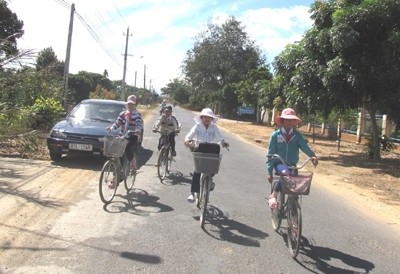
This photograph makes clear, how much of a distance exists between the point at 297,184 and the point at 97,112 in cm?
836

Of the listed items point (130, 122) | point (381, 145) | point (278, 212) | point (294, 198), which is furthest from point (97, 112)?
point (381, 145)

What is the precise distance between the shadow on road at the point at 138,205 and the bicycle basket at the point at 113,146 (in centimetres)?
79

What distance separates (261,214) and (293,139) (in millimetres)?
1789

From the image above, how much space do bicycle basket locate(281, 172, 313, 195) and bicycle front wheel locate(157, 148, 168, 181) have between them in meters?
5.03

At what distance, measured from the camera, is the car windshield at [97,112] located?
12.6 metres

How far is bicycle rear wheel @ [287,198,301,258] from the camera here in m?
5.38

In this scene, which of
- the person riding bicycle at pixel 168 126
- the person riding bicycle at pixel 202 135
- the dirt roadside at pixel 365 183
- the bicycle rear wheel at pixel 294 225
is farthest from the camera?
the person riding bicycle at pixel 168 126

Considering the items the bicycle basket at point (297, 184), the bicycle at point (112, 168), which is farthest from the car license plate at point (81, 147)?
the bicycle basket at point (297, 184)

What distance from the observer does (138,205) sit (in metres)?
7.69

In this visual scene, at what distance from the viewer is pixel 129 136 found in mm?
8477

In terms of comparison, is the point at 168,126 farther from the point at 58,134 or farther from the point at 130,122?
the point at 58,134

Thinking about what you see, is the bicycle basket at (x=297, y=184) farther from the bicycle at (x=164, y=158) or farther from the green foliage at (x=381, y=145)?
the green foliage at (x=381, y=145)

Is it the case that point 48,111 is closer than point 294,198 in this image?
No

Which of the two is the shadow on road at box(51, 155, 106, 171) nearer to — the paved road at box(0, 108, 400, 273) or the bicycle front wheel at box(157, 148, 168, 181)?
the paved road at box(0, 108, 400, 273)
